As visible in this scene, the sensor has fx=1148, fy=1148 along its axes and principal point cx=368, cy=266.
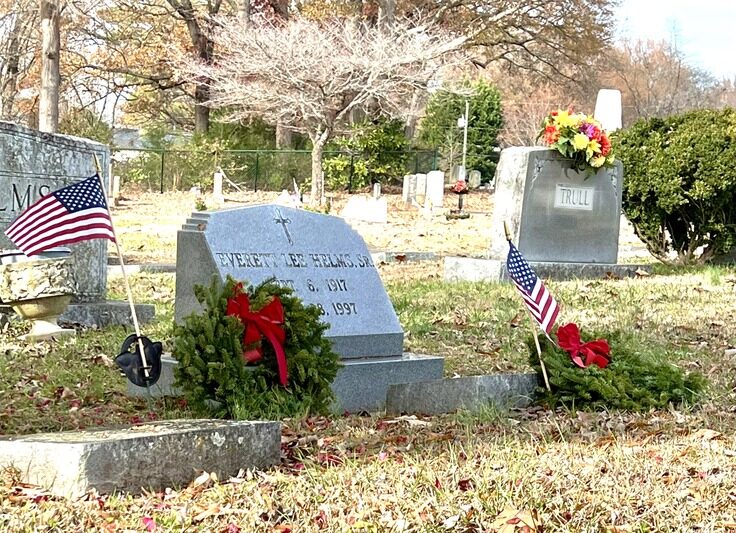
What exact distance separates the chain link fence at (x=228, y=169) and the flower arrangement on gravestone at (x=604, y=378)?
113 ft

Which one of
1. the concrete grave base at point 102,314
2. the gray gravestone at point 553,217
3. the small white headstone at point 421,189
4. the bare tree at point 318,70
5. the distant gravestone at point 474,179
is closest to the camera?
the concrete grave base at point 102,314

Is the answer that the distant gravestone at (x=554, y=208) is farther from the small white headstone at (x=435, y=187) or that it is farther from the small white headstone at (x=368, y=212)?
the small white headstone at (x=435, y=187)

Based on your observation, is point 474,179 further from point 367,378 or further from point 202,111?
point 367,378

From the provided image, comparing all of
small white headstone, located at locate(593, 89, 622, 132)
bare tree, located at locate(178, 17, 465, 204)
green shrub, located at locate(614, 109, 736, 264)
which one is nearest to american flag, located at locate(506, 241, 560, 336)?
green shrub, located at locate(614, 109, 736, 264)

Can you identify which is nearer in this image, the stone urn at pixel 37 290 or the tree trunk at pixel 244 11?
the stone urn at pixel 37 290

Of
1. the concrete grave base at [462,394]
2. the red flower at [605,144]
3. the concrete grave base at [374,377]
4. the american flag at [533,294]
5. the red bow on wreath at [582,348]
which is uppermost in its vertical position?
the red flower at [605,144]

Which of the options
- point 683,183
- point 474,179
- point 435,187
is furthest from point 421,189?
point 683,183

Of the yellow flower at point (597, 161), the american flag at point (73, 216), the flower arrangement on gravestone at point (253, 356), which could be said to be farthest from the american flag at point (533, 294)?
the yellow flower at point (597, 161)

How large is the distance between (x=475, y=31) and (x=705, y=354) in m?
35.4

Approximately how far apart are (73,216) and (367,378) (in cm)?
200

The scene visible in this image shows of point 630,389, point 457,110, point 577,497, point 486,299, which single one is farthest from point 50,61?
point 457,110

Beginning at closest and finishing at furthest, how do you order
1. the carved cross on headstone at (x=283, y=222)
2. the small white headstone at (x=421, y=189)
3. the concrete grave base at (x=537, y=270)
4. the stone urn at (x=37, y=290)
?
the carved cross on headstone at (x=283, y=222)
the stone urn at (x=37, y=290)
the concrete grave base at (x=537, y=270)
the small white headstone at (x=421, y=189)

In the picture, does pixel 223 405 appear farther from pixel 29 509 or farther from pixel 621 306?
pixel 621 306

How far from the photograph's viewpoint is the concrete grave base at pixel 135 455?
3.87 meters
